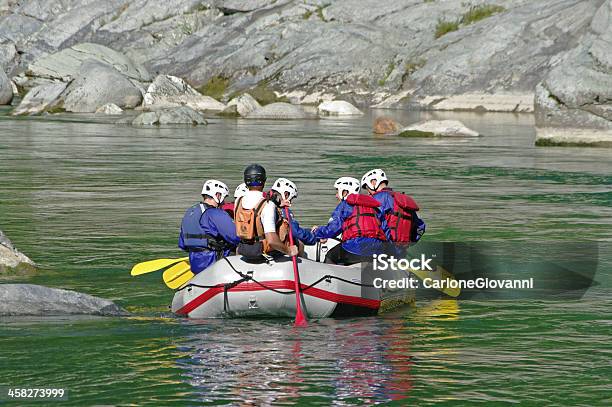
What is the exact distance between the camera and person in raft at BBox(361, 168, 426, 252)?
1628 centimetres

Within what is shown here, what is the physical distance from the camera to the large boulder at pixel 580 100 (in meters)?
43.2

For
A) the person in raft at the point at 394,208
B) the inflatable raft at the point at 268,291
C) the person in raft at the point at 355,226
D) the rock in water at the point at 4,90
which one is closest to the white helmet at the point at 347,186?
the person in raft at the point at 355,226

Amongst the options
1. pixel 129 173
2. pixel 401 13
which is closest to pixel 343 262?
pixel 129 173

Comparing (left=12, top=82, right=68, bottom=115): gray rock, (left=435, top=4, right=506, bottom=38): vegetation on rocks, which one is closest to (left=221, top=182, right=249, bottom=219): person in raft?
(left=12, top=82, right=68, bottom=115): gray rock

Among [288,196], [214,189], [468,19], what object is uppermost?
[468,19]

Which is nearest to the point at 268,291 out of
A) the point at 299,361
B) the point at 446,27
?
the point at 299,361

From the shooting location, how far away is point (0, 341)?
539 inches

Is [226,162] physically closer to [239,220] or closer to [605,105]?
[605,105]

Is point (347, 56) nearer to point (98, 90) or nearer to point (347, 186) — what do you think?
point (98, 90)

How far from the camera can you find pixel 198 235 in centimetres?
1571

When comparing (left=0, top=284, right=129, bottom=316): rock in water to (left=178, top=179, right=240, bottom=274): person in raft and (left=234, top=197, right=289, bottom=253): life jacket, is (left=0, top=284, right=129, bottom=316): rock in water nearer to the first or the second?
(left=178, top=179, right=240, bottom=274): person in raft

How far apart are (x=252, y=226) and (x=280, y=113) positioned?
5394 cm

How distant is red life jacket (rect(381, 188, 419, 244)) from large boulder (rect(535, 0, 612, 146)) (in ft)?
92.7

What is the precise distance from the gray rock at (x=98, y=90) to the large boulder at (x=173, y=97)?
4.15ft
